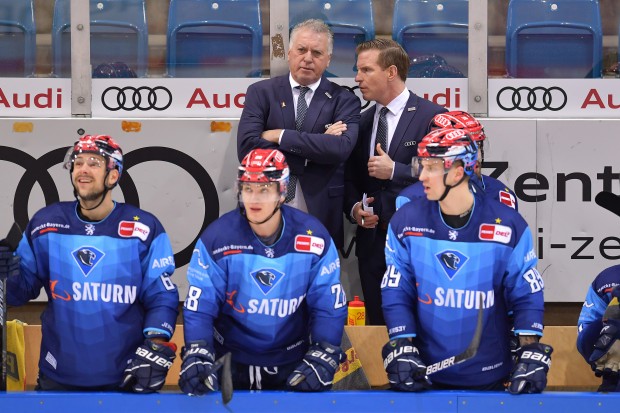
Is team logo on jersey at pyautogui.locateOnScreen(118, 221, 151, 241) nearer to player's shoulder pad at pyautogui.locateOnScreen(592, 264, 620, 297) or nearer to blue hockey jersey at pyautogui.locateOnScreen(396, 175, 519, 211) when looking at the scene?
blue hockey jersey at pyautogui.locateOnScreen(396, 175, 519, 211)

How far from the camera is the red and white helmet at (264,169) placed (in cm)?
409

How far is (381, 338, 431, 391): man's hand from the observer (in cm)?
388

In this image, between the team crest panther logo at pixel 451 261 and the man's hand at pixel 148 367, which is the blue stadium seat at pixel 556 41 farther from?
the man's hand at pixel 148 367

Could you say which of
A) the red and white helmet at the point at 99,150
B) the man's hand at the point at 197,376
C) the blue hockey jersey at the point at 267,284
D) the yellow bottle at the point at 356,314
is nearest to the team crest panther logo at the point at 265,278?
the blue hockey jersey at the point at 267,284

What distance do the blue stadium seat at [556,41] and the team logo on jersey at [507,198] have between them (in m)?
1.36

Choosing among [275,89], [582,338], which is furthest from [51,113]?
[582,338]

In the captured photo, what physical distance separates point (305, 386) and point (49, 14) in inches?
118

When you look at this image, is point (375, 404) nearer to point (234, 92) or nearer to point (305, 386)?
point (305, 386)

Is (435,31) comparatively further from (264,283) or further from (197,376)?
(197,376)

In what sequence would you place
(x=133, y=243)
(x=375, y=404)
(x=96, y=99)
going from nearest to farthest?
(x=375, y=404), (x=133, y=243), (x=96, y=99)

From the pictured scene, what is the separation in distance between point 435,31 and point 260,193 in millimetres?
2238

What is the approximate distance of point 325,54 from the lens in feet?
17.7

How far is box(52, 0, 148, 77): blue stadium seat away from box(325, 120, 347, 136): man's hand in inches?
49.8

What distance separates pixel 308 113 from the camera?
536 cm
